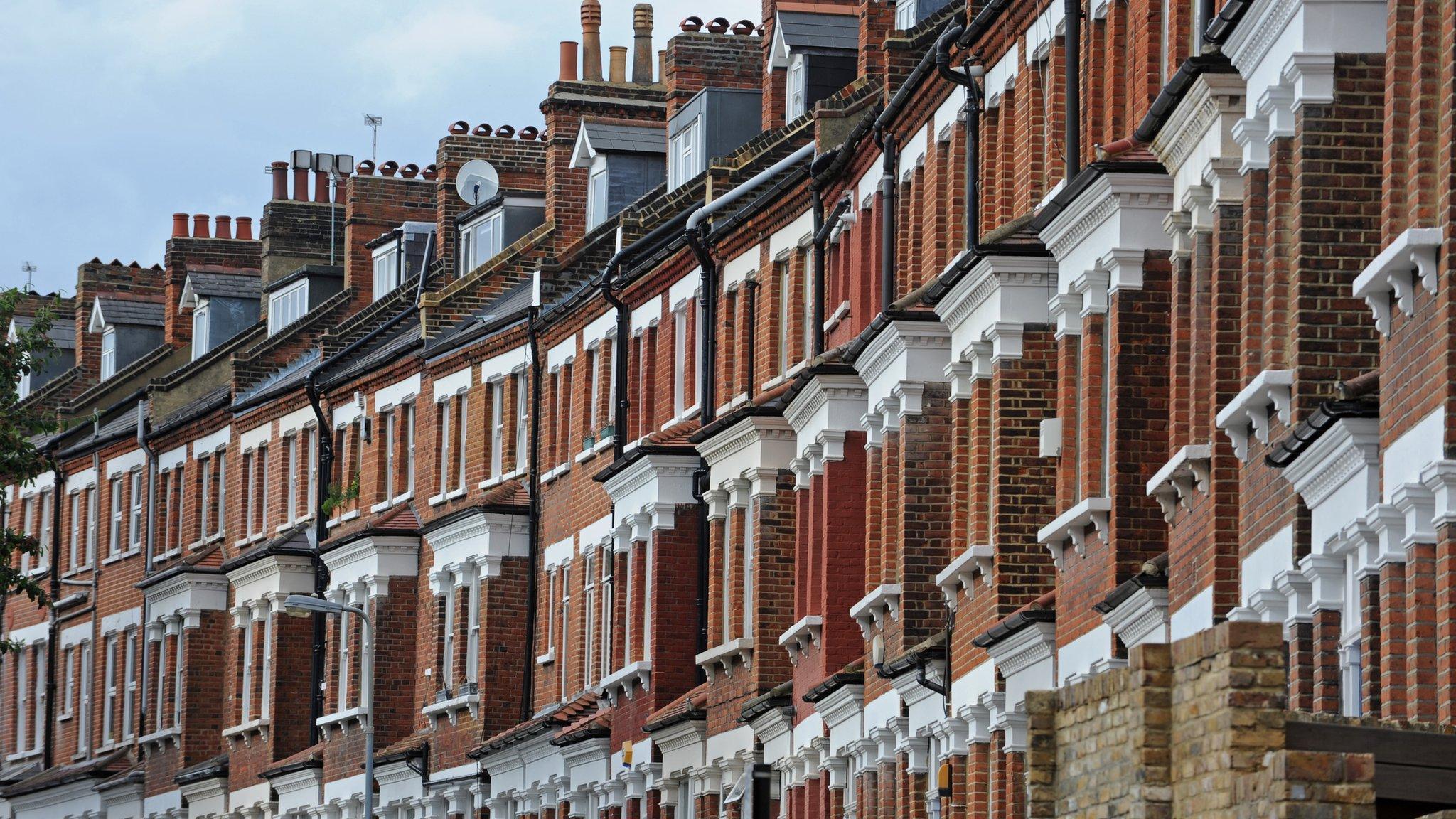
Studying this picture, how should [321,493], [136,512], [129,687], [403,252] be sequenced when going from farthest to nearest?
[136,512], [129,687], [403,252], [321,493]

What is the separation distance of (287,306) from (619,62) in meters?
13.2

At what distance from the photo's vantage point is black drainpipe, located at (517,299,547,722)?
174 ft

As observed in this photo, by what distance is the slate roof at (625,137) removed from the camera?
54594 millimetres

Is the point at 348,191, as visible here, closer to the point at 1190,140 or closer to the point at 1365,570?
the point at 1190,140

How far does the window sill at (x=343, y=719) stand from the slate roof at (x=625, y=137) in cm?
1091

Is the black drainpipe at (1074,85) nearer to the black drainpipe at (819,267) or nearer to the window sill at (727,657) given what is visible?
the black drainpipe at (819,267)

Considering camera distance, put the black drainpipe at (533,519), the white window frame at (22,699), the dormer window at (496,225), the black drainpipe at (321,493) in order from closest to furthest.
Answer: the black drainpipe at (533,519) < the dormer window at (496,225) < the black drainpipe at (321,493) < the white window frame at (22,699)

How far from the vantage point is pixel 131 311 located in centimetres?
7988

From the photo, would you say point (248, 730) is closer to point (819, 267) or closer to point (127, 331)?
point (127, 331)

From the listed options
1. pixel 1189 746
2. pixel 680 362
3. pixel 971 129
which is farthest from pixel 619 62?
pixel 1189 746

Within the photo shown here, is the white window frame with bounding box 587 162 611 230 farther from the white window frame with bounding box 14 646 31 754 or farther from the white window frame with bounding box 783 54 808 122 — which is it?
the white window frame with bounding box 14 646 31 754

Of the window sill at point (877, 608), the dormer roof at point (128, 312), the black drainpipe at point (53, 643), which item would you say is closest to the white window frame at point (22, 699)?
the black drainpipe at point (53, 643)

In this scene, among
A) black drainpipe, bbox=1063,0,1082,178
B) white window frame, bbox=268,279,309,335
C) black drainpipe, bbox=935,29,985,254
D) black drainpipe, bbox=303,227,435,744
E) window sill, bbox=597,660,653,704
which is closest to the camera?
black drainpipe, bbox=1063,0,1082,178

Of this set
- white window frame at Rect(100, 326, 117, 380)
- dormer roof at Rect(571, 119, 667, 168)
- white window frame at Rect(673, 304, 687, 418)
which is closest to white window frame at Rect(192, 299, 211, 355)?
white window frame at Rect(100, 326, 117, 380)
